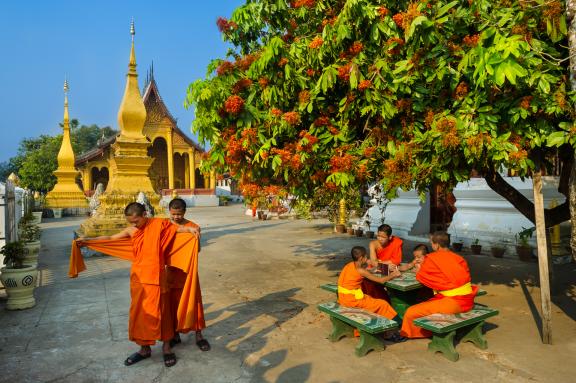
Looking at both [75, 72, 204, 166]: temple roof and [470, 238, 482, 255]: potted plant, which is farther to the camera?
[75, 72, 204, 166]: temple roof

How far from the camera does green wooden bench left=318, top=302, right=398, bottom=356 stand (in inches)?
155

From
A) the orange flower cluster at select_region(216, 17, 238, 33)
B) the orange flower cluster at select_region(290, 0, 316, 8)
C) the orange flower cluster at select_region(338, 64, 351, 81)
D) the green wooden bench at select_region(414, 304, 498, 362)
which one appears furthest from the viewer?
the orange flower cluster at select_region(216, 17, 238, 33)

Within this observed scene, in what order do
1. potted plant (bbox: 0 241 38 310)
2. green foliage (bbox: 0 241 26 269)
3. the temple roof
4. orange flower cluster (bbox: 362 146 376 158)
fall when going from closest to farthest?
orange flower cluster (bbox: 362 146 376 158)
potted plant (bbox: 0 241 38 310)
green foliage (bbox: 0 241 26 269)
the temple roof

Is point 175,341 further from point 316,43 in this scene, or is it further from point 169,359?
point 316,43

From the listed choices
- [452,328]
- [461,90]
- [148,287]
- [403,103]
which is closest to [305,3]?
[403,103]

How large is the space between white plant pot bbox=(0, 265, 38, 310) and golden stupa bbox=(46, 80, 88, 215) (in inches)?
934

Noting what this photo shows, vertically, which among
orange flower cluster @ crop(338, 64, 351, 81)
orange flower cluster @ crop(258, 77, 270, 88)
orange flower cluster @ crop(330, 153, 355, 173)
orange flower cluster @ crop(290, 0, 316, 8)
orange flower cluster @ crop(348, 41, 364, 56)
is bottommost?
orange flower cluster @ crop(330, 153, 355, 173)

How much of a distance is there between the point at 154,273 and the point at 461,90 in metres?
3.51

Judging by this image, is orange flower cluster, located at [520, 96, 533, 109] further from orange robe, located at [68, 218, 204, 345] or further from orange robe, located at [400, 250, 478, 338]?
orange robe, located at [68, 218, 204, 345]

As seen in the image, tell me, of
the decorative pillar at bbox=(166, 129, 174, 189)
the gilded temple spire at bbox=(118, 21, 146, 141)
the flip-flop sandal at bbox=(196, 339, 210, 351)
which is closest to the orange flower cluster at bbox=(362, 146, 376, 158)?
the flip-flop sandal at bbox=(196, 339, 210, 351)

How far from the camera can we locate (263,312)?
5625mm

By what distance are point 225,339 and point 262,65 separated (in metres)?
3.11

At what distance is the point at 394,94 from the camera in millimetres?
4238

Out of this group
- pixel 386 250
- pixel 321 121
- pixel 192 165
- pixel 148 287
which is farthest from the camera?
pixel 192 165
